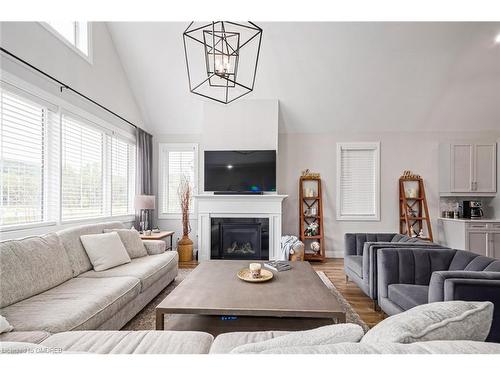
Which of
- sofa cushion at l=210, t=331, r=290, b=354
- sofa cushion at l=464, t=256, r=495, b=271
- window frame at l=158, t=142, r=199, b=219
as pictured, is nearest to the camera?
sofa cushion at l=210, t=331, r=290, b=354

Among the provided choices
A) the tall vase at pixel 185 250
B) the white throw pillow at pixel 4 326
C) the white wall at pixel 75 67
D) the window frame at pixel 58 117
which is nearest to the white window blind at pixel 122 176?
the window frame at pixel 58 117

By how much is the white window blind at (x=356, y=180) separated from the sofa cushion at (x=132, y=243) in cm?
356

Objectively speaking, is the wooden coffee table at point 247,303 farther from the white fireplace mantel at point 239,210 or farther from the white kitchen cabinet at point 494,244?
the white kitchen cabinet at point 494,244

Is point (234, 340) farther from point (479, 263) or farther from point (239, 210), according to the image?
point (239, 210)

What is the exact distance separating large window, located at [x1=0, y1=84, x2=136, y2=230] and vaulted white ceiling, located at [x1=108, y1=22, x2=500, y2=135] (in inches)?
49.3

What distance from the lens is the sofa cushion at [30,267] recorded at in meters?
1.74

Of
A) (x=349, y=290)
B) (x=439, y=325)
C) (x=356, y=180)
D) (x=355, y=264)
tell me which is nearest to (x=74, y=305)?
(x=439, y=325)

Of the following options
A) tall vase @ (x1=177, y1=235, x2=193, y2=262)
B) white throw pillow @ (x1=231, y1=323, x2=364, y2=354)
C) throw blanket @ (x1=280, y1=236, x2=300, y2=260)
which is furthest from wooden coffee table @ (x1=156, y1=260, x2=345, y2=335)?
tall vase @ (x1=177, y1=235, x2=193, y2=262)

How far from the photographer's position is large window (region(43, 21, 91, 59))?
293 centimetres

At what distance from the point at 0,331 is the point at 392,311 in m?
2.61

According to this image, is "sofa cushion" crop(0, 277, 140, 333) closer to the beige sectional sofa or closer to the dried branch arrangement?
the beige sectional sofa

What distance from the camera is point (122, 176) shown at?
440 cm

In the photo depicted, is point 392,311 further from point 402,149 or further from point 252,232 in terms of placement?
point 402,149

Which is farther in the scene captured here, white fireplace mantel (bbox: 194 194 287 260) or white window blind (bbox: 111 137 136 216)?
white fireplace mantel (bbox: 194 194 287 260)
